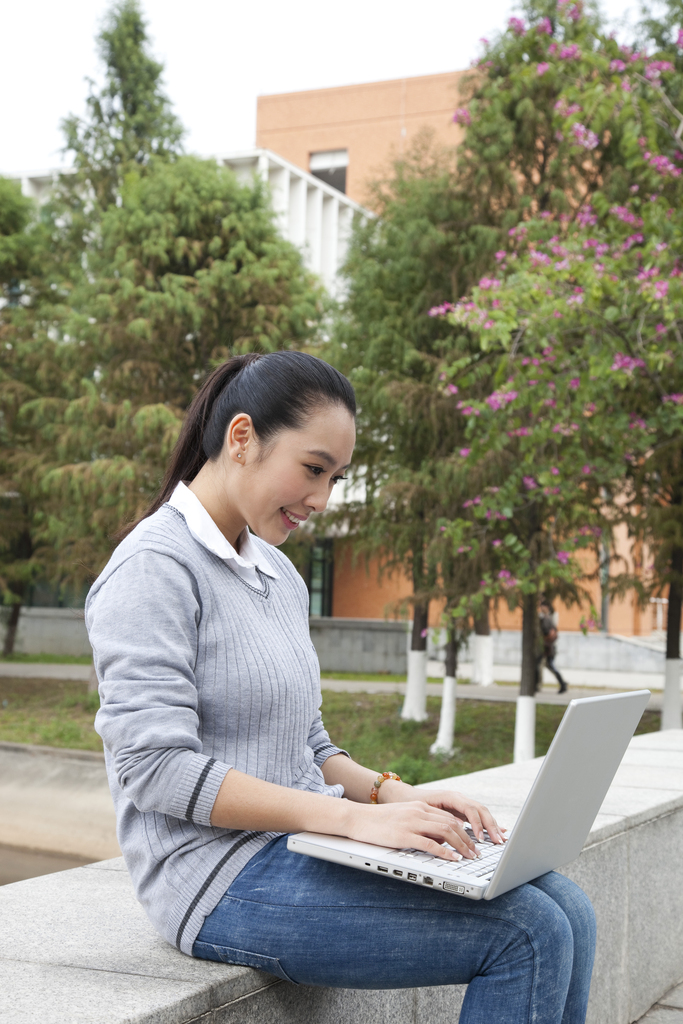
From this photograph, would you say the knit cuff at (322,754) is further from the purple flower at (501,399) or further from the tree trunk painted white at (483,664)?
the tree trunk painted white at (483,664)

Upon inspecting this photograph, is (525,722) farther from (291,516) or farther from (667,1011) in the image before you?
(291,516)

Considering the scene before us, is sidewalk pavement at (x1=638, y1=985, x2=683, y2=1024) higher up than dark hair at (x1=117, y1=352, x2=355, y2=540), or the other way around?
dark hair at (x1=117, y1=352, x2=355, y2=540)

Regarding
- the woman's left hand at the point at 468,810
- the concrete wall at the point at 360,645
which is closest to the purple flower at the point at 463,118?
the woman's left hand at the point at 468,810

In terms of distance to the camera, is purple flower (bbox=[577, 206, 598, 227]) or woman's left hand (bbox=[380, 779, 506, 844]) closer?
woman's left hand (bbox=[380, 779, 506, 844])

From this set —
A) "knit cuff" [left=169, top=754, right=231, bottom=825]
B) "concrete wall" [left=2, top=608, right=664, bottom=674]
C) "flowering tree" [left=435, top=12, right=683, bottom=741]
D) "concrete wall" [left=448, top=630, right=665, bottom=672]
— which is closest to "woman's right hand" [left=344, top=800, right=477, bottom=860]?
"knit cuff" [left=169, top=754, right=231, bottom=825]

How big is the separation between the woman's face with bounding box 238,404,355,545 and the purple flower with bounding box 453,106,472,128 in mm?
11055

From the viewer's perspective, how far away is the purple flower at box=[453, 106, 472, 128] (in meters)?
12.1

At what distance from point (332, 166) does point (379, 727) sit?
2300 centimetres

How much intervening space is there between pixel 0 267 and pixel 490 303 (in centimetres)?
1386

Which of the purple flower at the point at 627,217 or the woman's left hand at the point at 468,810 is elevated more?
the purple flower at the point at 627,217

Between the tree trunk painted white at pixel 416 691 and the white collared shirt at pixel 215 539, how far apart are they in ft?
42.8

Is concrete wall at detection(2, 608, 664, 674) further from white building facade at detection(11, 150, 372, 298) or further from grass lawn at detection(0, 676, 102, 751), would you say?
white building facade at detection(11, 150, 372, 298)

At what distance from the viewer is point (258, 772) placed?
6.15 feet

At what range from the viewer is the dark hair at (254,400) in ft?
6.32
